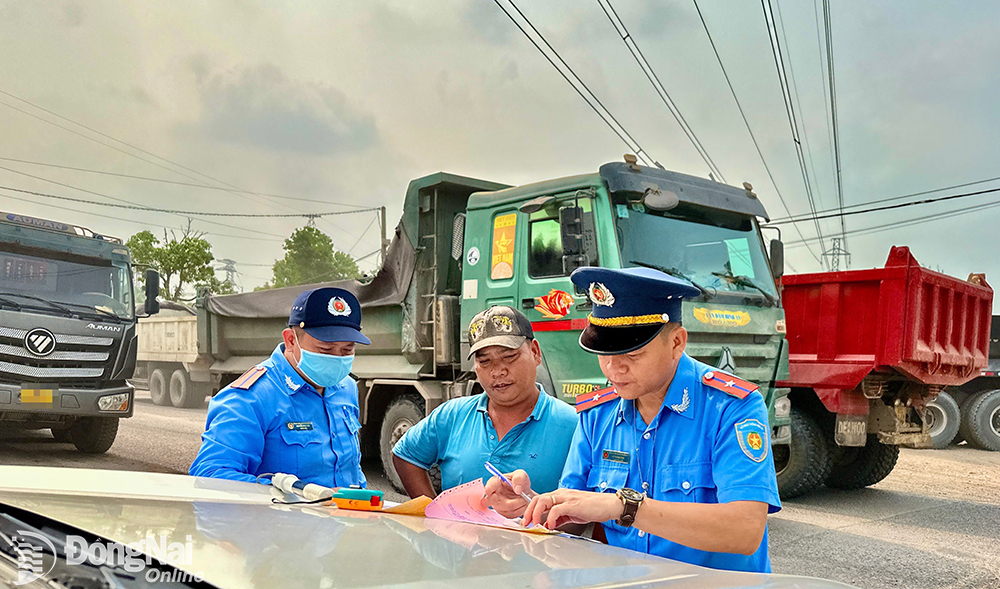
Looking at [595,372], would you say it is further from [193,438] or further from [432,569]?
[193,438]

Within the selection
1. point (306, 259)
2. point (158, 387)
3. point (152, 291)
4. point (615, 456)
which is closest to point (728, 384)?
point (615, 456)

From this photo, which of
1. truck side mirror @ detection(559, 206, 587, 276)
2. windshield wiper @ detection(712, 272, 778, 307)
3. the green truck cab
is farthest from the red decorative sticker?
windshield wiper @ detection(712, 272, 778, 307)

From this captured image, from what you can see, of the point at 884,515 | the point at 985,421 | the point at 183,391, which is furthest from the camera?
the point at 183,391

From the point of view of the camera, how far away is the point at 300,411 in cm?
288

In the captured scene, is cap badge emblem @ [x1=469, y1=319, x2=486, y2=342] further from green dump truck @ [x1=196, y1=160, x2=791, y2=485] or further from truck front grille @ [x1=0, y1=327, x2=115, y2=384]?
truck front grille @ [x1=0, y1=327, x2=115, y2=384]

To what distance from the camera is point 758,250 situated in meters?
6.66

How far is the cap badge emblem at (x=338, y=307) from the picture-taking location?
3062 millimetres

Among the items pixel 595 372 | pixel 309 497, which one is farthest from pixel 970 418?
pixel 309 497

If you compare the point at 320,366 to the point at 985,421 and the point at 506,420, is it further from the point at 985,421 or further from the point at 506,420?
the point at 985,421

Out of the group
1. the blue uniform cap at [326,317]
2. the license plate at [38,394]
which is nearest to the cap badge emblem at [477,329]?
the blue uniform cap at [326,317]

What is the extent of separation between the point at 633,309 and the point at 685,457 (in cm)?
39

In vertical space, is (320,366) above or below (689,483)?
above

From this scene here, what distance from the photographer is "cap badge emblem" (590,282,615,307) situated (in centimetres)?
196

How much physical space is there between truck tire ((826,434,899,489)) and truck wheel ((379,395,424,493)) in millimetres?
4436
